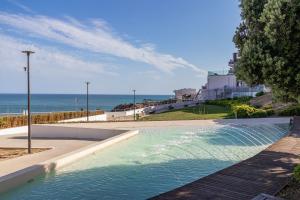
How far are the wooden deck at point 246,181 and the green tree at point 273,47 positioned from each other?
2.25 metres

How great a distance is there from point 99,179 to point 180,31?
977 inches

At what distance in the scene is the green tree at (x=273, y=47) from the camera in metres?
8.52

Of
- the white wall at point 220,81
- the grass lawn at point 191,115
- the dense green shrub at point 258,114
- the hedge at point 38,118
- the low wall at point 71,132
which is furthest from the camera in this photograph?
the white wall at point 220,81

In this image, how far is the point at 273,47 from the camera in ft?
29.1

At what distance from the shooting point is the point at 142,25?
125 feet

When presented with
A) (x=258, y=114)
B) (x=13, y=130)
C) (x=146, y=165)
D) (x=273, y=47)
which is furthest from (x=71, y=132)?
(x=273, y=47)

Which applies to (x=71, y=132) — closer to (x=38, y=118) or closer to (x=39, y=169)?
(x=38, y=118)

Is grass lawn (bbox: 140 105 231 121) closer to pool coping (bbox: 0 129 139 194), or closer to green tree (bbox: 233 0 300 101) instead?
pool coping (bbox: 0 129 139 194)

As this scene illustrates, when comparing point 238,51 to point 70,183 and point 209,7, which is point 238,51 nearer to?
point 70,183

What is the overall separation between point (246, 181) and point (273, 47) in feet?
11.7

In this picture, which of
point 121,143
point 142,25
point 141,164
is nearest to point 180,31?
point 142,25

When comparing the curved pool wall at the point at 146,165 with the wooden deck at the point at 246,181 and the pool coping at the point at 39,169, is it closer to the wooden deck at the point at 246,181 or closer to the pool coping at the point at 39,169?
the pool coping at the point at 39,169

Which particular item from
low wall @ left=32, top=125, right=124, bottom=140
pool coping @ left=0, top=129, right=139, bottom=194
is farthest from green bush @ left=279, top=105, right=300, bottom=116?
pool coping @ left=0, top=129, right=139, bottom=194

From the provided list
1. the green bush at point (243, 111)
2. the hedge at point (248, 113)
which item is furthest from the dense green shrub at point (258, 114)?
the green bush at point (243, 111)
